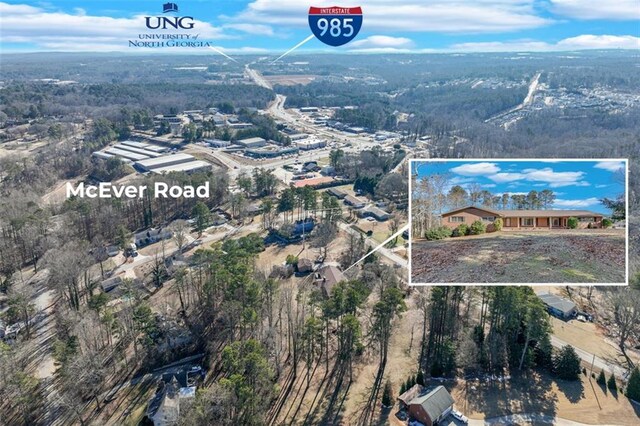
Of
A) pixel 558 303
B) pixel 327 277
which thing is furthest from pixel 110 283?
pixel 558 303

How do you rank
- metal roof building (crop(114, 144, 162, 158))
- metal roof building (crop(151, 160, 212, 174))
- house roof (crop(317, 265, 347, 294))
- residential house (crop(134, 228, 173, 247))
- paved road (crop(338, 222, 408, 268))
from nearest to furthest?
1. house roof (crop(317, 265, 347, 294))
2. paved road (crop(338, 222, 408, 268))
3. residential house (crop(134, 228, 173, 247))
4. metal roof building (crop(151, 160, 212, 174))
5. metal roof building (crop(114, 144, 162, 158))

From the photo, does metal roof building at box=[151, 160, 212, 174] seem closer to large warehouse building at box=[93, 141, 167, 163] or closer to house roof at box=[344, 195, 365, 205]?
large warehouse building at box=[93, 141, 167, 163]

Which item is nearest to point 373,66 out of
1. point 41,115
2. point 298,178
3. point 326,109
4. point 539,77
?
point 539,77

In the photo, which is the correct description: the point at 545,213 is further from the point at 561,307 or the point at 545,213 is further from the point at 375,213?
the point at 375,213

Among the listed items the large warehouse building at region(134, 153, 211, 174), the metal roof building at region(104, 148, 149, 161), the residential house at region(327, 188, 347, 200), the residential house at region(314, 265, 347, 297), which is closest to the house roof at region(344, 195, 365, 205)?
the residential house at region(327, 188, 347, 200)

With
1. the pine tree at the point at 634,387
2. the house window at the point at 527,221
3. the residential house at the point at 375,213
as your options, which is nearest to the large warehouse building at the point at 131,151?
the residential house at the point at 375,213

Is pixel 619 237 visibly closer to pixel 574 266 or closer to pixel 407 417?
pixel 574 266

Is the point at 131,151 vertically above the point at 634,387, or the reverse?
the point at 131,151
